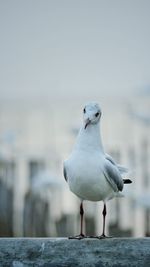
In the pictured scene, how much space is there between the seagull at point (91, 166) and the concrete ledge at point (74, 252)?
0.55ft

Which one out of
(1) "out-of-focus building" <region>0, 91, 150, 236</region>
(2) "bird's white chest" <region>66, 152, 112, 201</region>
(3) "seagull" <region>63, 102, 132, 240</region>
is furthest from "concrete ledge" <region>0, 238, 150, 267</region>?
(1) "out-of-focus building" <region>0, 91, 150, 236</region>

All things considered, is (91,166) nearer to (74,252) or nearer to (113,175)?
(113,175)

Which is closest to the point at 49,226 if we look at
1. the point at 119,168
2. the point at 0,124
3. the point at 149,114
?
the point at 149,114

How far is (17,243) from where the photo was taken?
13.8 ft

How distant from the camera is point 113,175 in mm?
4477

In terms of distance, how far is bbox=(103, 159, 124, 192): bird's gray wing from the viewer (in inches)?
175

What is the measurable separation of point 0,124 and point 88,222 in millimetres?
3806

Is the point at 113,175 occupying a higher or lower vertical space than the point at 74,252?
higher

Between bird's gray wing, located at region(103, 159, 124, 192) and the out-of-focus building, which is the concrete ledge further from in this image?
the out-of-focus building

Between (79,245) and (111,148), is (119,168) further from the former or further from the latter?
(111,148)

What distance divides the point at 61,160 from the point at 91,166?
778 cm

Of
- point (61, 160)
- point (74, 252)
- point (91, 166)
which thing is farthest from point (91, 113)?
point (61, 160)

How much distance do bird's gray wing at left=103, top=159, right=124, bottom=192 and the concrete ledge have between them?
1.20ft

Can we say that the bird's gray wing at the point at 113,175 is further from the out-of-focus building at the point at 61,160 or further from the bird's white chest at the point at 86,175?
the out-of-focus building at the point at 61,160
